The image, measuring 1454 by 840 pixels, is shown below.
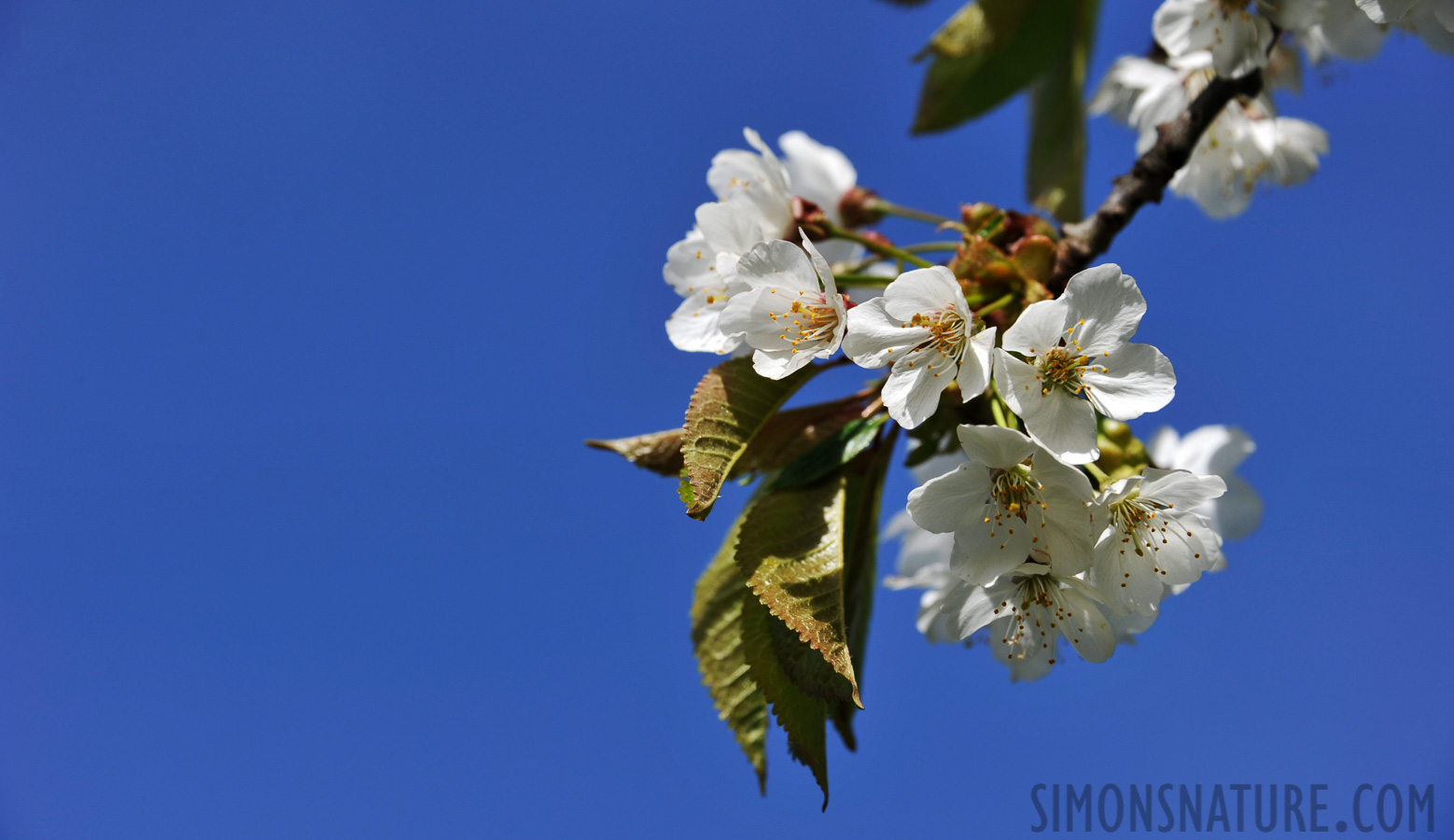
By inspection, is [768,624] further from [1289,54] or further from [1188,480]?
A: [1289,54]

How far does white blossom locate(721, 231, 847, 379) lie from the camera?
→ 146cm

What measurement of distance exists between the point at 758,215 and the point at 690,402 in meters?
0.48

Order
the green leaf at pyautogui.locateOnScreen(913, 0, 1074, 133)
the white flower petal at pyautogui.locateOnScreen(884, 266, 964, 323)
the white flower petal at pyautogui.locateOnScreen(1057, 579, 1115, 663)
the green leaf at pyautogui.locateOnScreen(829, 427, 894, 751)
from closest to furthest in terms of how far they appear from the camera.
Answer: the white flower petal at pyautogui.locateOnScreen(884, 266, 964, 323)
the white flower petal at pyautogui.locateOnScreen(1057, 579, 1115, 663)
the green leaf at pyautogui.locateOnScreen(829, 427, 894, 751)
the green leaf at pyautogui.locateOnScreen(913, 0, 1074, 133)

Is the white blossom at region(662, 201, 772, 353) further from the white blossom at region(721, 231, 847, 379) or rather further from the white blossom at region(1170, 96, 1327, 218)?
the white blossom at region(1170, 96, 1327, 218)

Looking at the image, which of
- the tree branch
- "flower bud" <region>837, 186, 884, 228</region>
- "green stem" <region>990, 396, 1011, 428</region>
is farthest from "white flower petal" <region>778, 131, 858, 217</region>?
"green stem" <region>990, 396, 1011, 428</region>

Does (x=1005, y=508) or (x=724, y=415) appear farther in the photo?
(x=724, y=415)

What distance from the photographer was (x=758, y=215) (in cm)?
177

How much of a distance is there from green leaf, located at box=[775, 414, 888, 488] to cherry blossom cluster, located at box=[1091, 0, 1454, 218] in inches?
43.1

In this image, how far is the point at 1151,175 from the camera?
1802mm

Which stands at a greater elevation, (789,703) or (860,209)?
(860,209)

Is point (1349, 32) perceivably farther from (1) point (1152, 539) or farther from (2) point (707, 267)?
(2) point (707, 267)

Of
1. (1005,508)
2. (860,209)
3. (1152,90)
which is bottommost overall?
(1005,508)

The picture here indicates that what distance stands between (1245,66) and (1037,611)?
1.25 meters

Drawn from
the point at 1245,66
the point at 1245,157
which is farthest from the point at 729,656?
the point at 1245,157
